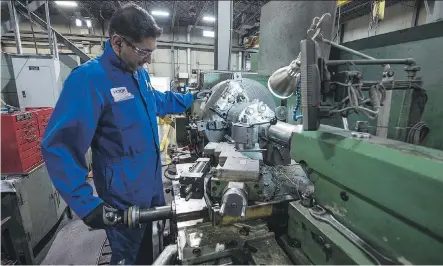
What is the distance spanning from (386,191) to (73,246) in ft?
8.38

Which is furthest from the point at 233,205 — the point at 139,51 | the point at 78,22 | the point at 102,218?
the point at 78,22

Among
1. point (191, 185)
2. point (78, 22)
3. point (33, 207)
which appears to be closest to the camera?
point (191, 185)

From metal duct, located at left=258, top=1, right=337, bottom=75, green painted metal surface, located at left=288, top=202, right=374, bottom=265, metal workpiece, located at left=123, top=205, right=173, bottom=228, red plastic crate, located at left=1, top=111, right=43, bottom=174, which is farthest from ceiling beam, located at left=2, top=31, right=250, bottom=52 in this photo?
green painted metal surface, located at left=288, top=202, right=374, bottom=265

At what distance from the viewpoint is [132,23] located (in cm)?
96

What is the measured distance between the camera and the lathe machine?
524 mm

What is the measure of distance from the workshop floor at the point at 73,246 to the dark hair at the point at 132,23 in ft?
6.22

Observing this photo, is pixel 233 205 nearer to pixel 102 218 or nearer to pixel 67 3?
pixel 102 218

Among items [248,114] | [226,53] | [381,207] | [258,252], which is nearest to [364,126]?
[381,207]

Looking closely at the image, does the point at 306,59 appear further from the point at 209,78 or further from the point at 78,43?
the point at 78,43

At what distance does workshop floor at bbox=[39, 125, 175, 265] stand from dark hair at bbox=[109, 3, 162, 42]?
1.90m

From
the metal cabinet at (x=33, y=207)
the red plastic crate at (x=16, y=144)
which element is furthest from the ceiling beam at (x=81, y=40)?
the metal cabinet at (x=33, y=207)

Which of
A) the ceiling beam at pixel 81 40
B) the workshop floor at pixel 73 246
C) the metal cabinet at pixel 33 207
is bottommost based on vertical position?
the workshop floor at pixel 73 246

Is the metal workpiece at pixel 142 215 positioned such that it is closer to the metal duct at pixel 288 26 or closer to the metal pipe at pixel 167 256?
the metal pipe at pixel 167 256

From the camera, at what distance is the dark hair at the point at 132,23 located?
0.96 metres
